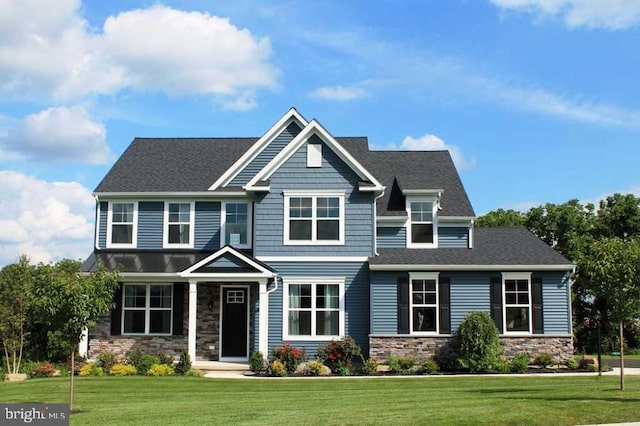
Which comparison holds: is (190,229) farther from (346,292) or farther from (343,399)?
(343,399)

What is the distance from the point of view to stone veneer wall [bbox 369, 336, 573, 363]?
2400 cm

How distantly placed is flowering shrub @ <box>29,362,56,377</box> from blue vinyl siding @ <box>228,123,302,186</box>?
9.18 meters

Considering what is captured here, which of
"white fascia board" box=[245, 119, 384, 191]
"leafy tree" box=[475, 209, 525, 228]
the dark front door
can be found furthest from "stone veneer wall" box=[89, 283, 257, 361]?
"leafy tree" box=[475, 209, 525, 228]

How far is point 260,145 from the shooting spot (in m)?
27.1

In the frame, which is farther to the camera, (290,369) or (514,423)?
(290,369)

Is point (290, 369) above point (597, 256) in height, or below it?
below

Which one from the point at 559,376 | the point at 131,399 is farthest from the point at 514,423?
the point at 559,376

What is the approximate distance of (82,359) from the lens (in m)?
24.8

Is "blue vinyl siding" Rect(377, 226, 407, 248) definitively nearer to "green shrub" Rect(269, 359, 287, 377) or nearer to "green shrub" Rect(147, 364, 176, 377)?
"green shrub" Rect(269, 359, 287, 377)

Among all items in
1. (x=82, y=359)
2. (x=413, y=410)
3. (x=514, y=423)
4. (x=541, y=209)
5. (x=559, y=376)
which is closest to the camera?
(x=514, y=423)

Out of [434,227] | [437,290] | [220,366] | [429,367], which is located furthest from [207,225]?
[429,367]

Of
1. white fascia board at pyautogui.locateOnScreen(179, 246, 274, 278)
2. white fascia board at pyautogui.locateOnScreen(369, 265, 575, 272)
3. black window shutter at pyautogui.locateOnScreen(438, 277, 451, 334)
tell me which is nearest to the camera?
white fascia board at pyautogui.locateOnScreen(179, 246, 274, 278)

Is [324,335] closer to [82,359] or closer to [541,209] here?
[82,359]

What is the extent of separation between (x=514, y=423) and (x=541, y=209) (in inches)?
1414
